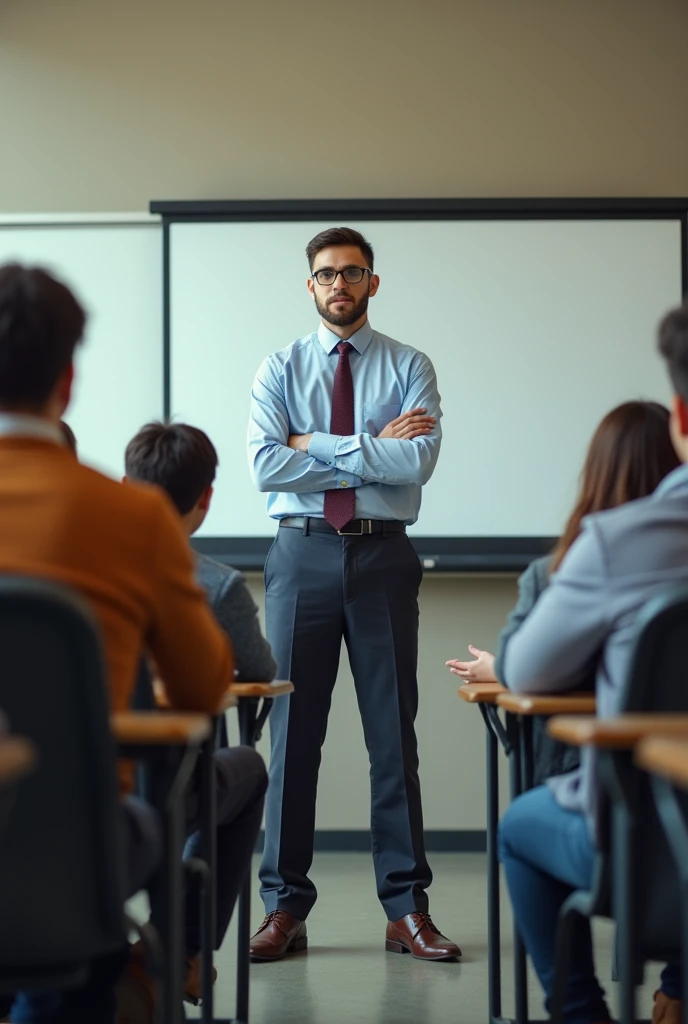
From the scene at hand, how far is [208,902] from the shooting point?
81.9 inches

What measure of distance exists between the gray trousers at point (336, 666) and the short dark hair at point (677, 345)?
1.75 meters

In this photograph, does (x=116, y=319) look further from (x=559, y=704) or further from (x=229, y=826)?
(x=559, y=704)

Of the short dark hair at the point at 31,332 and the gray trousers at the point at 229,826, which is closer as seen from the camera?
the short dark hair at the point at 31,332

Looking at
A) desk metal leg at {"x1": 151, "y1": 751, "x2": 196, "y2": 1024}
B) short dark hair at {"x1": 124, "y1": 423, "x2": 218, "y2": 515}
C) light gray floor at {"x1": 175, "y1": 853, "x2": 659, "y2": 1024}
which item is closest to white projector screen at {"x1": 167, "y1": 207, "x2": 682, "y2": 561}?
light gray floor at {"x1": 175, "y1": 853, "x2": 659, "y2": 1024}

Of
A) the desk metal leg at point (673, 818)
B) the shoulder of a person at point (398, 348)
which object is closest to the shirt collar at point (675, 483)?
the desk metal leg at point (673, 818)

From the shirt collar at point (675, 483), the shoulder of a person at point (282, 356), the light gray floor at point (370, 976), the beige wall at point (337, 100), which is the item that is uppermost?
the beige wall at point (337, 100)

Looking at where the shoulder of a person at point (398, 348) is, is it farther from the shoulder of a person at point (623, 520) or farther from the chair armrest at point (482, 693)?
the shoulder of a person at point (623, 520)

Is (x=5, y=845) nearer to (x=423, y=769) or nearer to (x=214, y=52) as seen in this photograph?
(x=423, y=769)

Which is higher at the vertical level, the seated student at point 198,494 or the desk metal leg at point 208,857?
the seated student at point 198,494

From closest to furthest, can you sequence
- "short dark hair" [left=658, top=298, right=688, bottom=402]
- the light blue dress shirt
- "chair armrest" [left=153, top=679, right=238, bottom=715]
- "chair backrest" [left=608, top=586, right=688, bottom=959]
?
"chair backrest" [left=608, top=586, right=688, bottom=959] < "short dark hair" [left=658, top=298, right=688, bottom=402] < "chair armrest" [left=153, top=679, right=238, bottom=715] < the light blue dress shirt

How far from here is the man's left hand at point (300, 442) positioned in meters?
3.42

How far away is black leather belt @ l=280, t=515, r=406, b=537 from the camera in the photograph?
3344 millimetres

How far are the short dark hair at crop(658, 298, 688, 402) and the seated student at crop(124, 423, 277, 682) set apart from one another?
101 centimetres

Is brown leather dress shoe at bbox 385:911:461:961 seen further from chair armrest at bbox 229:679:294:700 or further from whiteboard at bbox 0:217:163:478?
whiteboard at bbox 0:217:163:478
